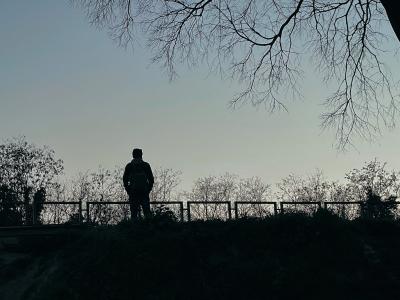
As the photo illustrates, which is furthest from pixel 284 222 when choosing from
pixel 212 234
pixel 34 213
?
pixel 34 213

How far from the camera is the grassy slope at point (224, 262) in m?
11.3

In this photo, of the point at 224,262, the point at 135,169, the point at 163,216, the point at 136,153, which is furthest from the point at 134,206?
the point at 224,262

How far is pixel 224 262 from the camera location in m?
12.0

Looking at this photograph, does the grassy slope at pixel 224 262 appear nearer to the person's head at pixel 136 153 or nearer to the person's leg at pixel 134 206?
the person's leg at pixel 134 206

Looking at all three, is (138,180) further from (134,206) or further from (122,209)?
(122,209)

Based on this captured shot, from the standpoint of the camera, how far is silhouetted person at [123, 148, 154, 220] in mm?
14102

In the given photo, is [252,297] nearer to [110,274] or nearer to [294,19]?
[110,274]

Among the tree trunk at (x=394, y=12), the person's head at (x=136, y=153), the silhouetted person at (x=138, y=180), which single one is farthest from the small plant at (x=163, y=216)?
the tree trunk at (x=394, y=12)

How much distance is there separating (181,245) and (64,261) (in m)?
2.35

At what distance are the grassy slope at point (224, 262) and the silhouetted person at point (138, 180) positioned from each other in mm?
1366

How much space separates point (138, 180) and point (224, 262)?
10.4 feet

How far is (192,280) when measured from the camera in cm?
1162

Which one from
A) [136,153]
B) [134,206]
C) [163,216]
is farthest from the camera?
[134,206]

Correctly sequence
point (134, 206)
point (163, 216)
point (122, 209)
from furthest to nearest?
point (122, 209)
point (134, 206)
point (163, 216)
